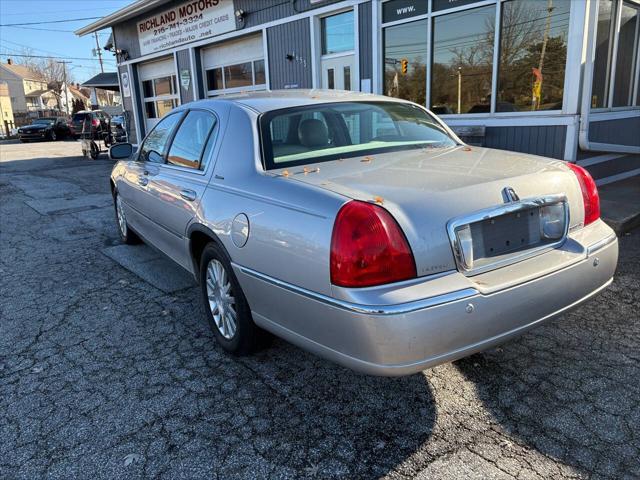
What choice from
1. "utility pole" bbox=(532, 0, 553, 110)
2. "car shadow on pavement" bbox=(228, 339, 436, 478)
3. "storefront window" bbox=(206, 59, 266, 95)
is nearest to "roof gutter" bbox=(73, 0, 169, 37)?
"storefront window" bbox=(206, 59, 266, 95)

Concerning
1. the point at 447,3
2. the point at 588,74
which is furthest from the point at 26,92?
the point at 588,74

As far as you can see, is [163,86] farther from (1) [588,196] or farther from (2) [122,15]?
(1) [588,196]

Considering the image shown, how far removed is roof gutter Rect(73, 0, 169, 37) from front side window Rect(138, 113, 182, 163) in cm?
1104

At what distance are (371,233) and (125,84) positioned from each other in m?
18.1

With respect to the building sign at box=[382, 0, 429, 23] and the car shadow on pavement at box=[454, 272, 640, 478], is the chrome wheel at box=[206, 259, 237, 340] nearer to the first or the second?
the car shadow on pavement at box=[454, 272, 640, 478]

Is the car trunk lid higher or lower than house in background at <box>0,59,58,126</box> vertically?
lower

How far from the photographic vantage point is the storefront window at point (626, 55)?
26.2 ft

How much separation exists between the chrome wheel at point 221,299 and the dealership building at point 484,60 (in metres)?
5.64

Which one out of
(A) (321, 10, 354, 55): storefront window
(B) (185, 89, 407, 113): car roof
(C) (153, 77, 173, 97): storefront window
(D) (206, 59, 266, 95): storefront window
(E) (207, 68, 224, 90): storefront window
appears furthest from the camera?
(C) (153, 77, 173, 97): storefront window

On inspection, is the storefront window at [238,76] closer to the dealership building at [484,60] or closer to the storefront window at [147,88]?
the dealership building at [484,60]

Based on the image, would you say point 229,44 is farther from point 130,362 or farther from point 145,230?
point 130,362

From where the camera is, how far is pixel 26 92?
237 feet

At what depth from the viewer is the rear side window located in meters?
3.54

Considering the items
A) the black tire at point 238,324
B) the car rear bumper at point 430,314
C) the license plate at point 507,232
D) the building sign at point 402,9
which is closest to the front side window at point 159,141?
the black tire at point 238,324
